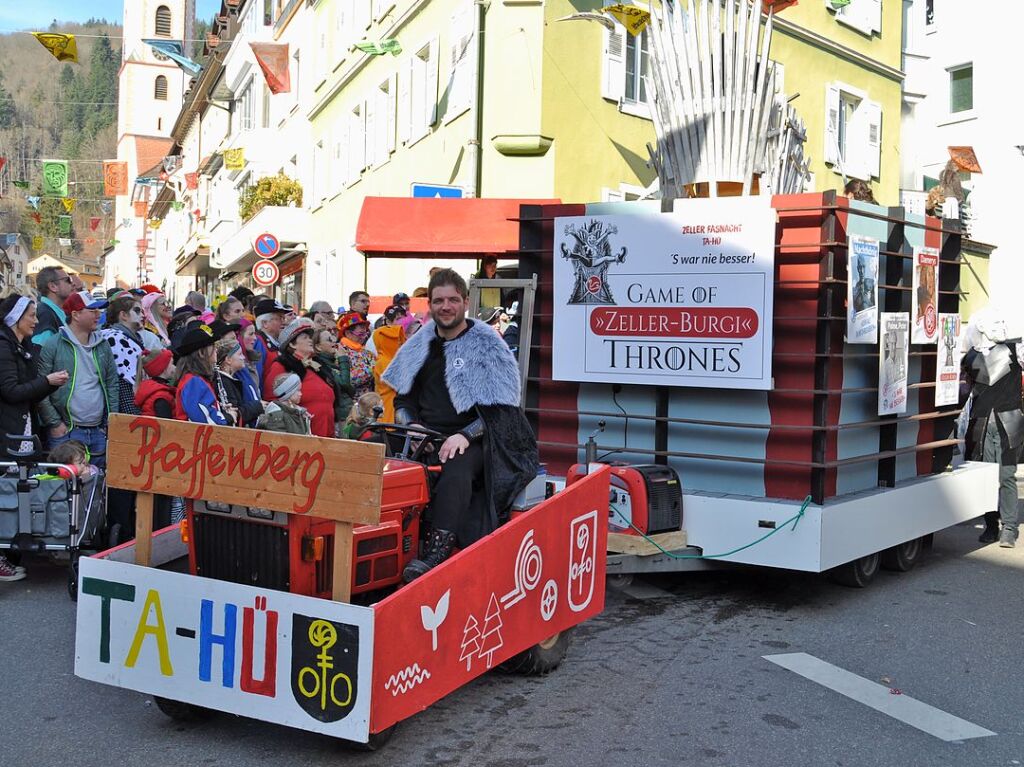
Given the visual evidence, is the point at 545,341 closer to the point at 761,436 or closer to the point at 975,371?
the point at 761,436

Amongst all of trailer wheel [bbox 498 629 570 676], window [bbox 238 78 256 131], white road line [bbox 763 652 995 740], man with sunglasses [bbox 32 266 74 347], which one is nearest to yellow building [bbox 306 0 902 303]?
man with sunglasses [bbox 32 266 74 347]

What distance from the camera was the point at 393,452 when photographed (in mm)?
6023

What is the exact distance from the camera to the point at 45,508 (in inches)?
281

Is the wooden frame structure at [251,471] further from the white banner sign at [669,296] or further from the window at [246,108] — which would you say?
the window at [246,108]

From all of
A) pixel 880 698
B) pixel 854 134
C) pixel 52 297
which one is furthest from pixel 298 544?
pixel 854 134

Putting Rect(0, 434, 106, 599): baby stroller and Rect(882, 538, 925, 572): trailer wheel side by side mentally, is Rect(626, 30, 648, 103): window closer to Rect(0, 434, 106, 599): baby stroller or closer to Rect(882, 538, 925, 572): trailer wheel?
Rect(882, 538, 925, 572): trailer wheel

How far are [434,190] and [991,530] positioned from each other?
9.20 meters

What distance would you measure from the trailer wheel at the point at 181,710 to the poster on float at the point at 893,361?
492 centimetres

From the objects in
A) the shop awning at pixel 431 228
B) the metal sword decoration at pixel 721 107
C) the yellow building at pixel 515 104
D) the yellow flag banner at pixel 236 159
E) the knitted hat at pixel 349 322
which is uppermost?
the yellow flag banner at pixel 236 159

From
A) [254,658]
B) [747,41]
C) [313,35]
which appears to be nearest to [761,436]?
[747,41]

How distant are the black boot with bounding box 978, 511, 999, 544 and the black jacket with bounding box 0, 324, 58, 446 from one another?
25.0ft

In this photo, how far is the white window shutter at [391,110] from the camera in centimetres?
2158

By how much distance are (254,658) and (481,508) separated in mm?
1419

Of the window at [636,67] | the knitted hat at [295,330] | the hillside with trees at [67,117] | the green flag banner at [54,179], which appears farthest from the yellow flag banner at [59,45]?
→ the hillside with trees at [67,117]
